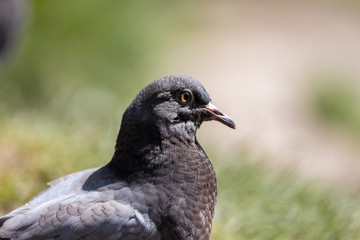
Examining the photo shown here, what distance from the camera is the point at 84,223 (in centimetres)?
254

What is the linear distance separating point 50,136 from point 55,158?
38 centimetres

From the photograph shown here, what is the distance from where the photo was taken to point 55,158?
417 centimetres

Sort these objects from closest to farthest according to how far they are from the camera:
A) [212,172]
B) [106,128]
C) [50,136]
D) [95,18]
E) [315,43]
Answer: [212,172] < [50,136] < [106,128] < [95,18] < [315,43]

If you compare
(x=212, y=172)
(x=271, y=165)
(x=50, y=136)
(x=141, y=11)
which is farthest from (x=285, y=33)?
(x=212, y=172)

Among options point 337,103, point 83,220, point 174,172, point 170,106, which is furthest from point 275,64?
point 83,220

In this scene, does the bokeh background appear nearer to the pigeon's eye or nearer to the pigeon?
the pigeon

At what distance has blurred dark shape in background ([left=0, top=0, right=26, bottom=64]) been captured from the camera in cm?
549

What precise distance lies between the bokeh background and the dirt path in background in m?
0.03

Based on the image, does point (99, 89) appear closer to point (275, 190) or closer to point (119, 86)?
point (119, 86)

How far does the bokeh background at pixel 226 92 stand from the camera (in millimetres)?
4043

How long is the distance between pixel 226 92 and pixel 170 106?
6.18 metres

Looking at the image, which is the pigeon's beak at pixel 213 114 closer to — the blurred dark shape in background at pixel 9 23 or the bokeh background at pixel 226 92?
the bokeh background at pixel 226 92

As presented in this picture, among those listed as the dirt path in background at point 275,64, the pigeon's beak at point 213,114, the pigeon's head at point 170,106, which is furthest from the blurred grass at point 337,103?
the pigeon's head at point 170,106

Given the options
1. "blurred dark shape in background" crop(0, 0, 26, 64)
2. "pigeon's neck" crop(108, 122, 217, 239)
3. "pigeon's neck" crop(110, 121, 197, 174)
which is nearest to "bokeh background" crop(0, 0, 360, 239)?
"blurred dark shape in background" crop(0, 0, 26, 64)
